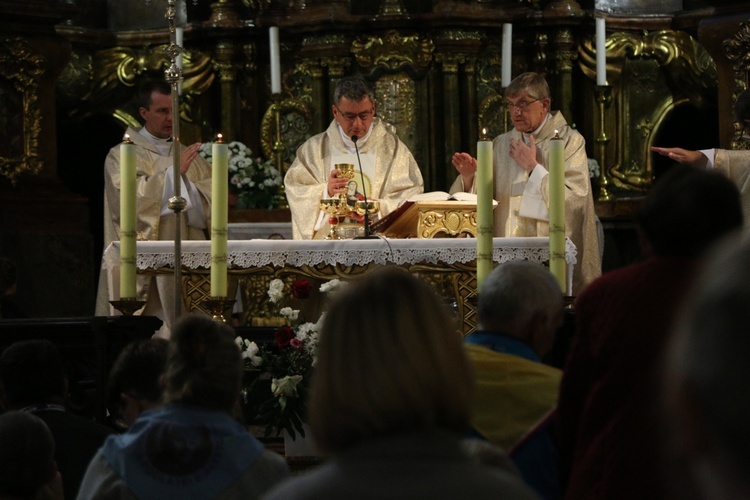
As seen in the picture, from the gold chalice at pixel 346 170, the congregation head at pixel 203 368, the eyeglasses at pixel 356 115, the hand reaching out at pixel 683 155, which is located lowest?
the congregation head at pixel 203 368

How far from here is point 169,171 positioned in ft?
25.3

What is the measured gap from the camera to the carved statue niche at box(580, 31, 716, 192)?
975 centimetres

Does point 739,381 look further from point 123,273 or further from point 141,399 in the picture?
point 123,273

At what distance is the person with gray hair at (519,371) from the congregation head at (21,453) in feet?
3.06

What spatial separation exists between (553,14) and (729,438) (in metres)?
8.93

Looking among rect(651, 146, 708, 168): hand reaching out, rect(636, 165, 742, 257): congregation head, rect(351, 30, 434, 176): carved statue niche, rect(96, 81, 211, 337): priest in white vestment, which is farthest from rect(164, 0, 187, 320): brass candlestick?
rect(351, 30, 434, 176): carved statue niche

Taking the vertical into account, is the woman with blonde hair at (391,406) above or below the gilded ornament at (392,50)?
below

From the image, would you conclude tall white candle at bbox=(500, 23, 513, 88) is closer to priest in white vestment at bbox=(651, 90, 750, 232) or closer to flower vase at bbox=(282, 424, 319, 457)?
priest in white vestment at bbox=(651, 90, 750, 232)

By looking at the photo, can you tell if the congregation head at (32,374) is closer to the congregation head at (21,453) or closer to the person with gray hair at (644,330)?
the congregation head at (21,453)

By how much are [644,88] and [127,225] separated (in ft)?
19.1

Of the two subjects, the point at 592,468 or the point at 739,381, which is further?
the point at 592,468

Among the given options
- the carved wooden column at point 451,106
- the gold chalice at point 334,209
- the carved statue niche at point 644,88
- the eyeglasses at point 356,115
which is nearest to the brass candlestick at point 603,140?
the carved statue niche at point 644,88

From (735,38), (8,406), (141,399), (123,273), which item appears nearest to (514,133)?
(735,38)

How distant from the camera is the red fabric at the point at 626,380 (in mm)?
2488
